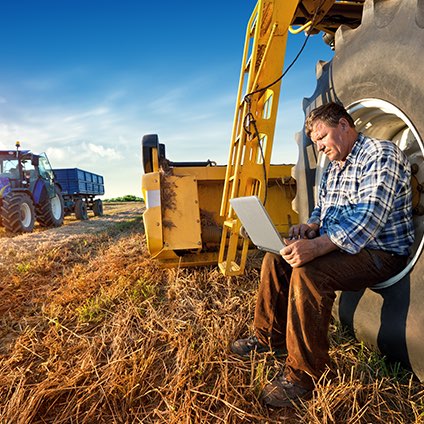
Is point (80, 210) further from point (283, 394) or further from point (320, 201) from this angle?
point (283, 394)

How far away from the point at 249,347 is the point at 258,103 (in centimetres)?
203

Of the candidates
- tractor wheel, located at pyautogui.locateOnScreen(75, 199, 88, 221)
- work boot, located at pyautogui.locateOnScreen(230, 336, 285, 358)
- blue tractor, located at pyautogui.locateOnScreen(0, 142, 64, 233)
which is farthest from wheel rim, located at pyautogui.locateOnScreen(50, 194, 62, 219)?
work boot, located at pyautogui.locateOnScreen(230, 336, 285, 358)

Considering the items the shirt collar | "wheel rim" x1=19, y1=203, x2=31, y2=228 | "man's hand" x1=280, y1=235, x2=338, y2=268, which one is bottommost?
"wheel rim" x1=19, y1=203, x2=31, y2=228

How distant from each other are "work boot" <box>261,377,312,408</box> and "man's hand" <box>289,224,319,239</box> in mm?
775

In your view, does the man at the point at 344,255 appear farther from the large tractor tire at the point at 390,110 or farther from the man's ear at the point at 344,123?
the large tractor tire at the point at 390,110

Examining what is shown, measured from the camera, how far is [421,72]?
1.46 meters

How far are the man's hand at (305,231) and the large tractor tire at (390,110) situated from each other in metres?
0.39

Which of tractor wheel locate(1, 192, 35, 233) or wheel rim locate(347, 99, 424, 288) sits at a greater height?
wheel rim locate(347, 99, 424, 288)

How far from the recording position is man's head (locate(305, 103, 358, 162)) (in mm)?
1691

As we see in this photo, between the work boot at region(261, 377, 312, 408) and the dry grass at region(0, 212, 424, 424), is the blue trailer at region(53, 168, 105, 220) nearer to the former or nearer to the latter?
the dry grass at region(0, 212, 424, 424)

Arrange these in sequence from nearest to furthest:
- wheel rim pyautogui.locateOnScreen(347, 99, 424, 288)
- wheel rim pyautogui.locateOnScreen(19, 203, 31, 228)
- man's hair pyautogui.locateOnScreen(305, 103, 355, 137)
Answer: wheel rim pyautogui.locateOnScreen(347, 99, 424, 288) < man's hair pyautogui.locateOnScreen(305, 103, 355, 137) < wheel rim pyautogui.locateOnScreen(19, 203, 31, 228)

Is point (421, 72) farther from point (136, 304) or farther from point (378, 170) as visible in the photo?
point (136, 304)

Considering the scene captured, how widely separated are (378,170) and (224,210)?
65.9 inches

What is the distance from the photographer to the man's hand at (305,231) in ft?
6.42
